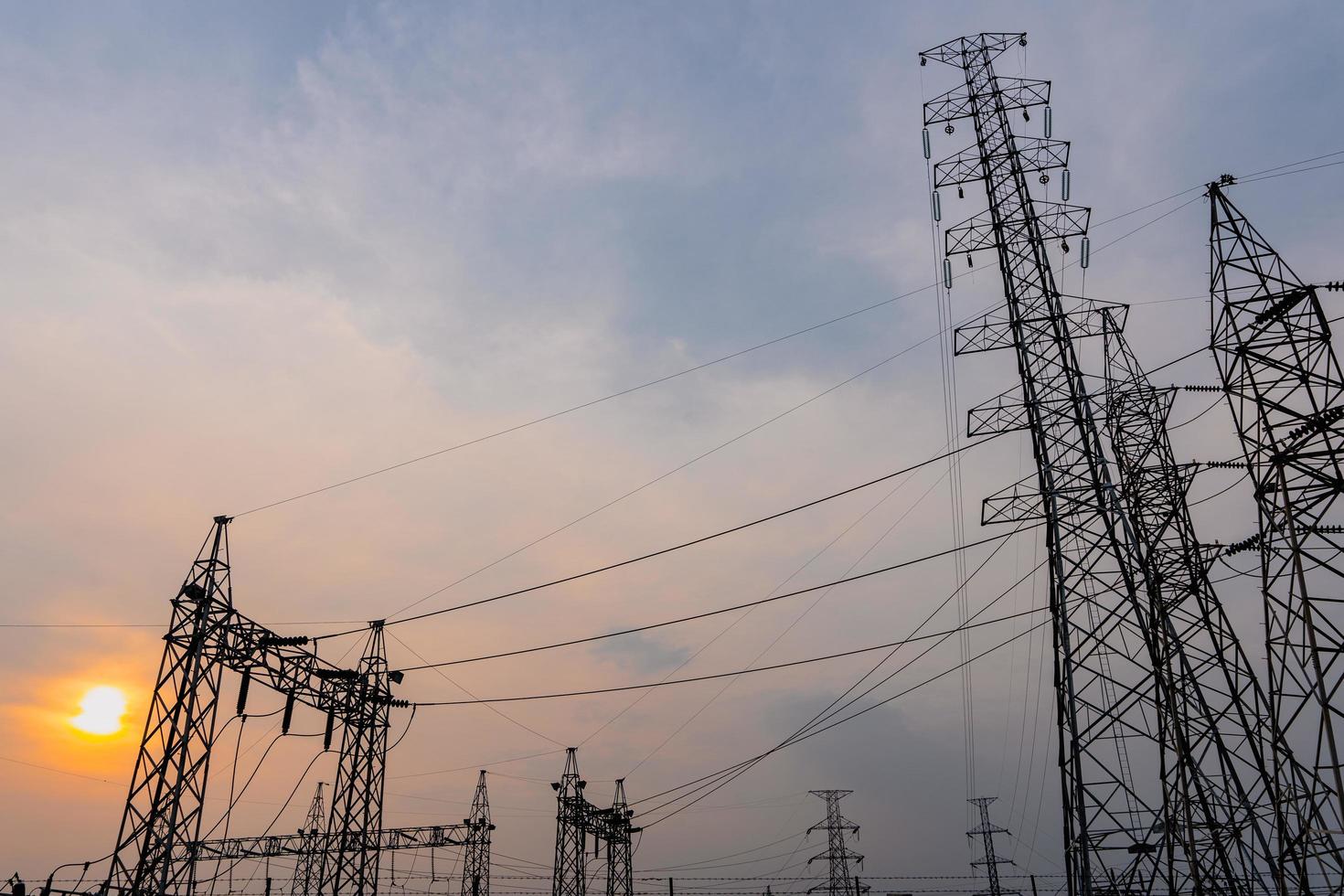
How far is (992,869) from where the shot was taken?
6575 cm

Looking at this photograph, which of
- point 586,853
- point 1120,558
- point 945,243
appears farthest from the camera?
point 586,853

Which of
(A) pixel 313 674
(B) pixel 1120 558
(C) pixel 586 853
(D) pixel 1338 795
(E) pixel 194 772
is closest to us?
(D) pixel 1338 795

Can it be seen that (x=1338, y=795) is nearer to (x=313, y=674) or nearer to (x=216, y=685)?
(x=216, y=685)

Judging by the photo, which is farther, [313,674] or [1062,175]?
[313,674]

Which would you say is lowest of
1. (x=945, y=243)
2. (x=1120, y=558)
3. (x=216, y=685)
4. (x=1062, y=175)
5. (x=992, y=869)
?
(x=992, y=869)

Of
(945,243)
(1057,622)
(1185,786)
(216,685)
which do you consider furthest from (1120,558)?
(216,685)

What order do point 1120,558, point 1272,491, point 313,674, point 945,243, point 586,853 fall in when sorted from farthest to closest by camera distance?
point 586,853
point 313,674
point 945,243
point 1120,558
point 1272,491

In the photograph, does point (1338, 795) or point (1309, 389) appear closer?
point (1338, 795)

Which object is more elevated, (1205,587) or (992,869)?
(1205,587)

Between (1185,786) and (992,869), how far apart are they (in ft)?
177

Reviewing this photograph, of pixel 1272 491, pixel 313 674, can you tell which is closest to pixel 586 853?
pixel 313 674

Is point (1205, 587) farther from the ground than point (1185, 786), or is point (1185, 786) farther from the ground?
point (1205, 587)

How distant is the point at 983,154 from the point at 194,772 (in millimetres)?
24232

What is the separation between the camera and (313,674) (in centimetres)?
2667
